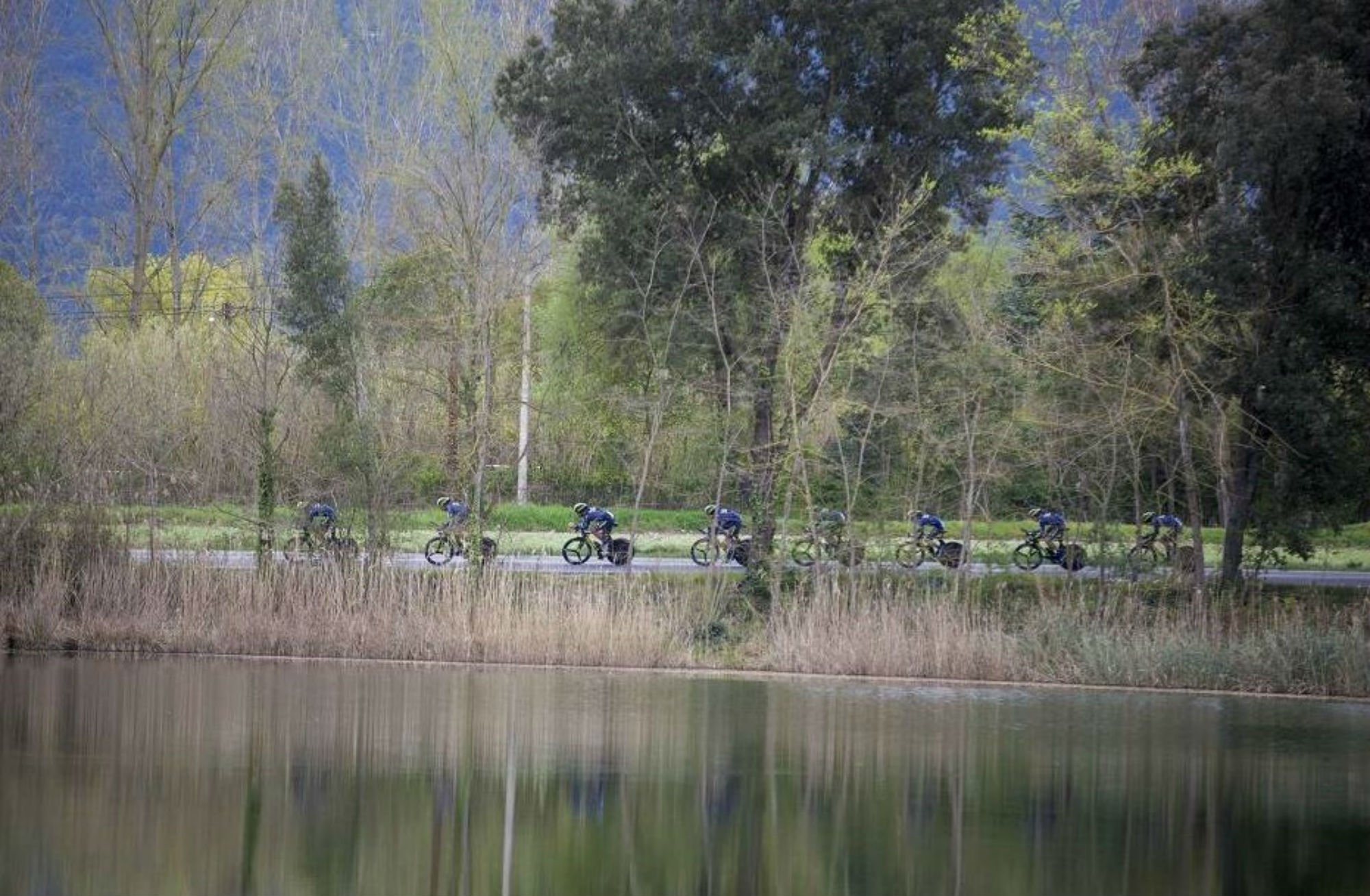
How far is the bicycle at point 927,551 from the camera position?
72.1 feet

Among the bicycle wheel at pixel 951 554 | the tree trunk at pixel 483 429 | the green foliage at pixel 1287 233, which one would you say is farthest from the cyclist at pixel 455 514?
the green foliage at pixel 1287 233

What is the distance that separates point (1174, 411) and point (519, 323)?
65.3ft

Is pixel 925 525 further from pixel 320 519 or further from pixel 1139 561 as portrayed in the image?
pixel 320 519

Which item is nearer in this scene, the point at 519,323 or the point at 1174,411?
the point at 1174,411

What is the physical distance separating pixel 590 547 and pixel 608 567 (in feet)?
4.25

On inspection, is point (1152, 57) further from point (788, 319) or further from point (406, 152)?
point (406, 152)

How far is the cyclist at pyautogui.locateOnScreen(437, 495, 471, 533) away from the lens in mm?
24406

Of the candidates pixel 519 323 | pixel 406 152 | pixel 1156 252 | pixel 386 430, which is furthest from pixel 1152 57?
pixel 406 152

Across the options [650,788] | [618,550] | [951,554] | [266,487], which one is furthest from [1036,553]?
[650,788]

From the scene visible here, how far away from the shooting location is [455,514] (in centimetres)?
2544

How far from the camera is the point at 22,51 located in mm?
55281

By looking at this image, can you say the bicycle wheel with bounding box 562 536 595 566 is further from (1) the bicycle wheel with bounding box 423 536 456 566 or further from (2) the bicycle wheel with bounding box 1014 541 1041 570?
(2) the bicycle wheel with bounding box 1014 541 1041 570

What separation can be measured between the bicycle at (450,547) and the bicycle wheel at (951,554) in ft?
18.0

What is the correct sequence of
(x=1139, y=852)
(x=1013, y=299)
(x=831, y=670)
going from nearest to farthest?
(x=1139, y=852) < (x=831, y=670) < (x=1013, y=299)
